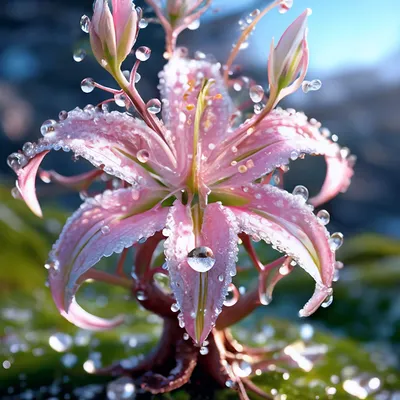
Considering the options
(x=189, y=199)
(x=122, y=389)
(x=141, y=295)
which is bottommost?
(x=122, y=389)

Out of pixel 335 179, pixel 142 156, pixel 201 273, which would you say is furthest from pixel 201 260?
pixel 335 179

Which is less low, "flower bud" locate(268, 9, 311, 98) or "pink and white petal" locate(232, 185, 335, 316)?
"flower bud" locate(268, 9, 311, 98)

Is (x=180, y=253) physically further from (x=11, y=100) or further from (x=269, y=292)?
(x=11, y=100)

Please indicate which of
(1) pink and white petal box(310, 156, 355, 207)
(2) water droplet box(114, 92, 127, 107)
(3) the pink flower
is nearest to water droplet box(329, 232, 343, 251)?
(3) the pink flower

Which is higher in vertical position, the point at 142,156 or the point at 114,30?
the point at 114,30

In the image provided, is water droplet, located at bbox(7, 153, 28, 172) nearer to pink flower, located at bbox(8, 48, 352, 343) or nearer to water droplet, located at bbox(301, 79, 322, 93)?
pink flower, located at bbox(8, 48, 352, 343)

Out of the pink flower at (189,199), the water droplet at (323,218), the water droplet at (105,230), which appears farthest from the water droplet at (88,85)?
the water droplet at (323,218)

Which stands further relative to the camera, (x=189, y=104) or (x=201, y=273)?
(x=189, y=104)

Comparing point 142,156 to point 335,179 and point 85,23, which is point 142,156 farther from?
point 335,179
